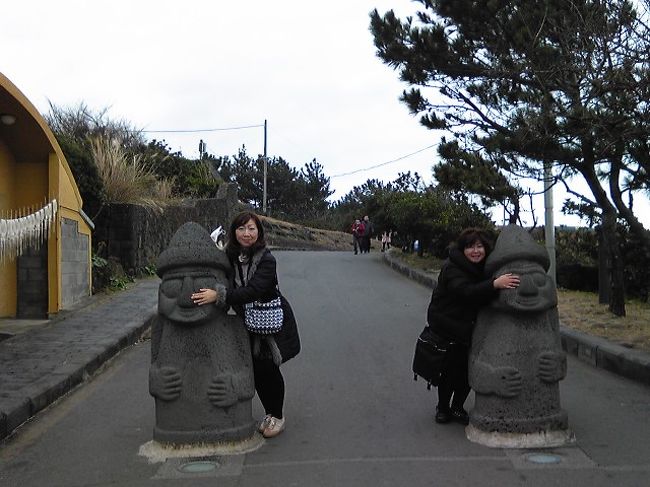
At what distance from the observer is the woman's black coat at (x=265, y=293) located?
4750mm

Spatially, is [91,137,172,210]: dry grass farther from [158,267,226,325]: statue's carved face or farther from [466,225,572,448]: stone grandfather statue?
[466,225,572,448]: stone grandfather statue

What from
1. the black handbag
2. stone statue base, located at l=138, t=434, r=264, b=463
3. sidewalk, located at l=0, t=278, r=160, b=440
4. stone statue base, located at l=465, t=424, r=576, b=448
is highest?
the black handbag

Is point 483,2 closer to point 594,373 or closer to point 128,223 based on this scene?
point 594,373

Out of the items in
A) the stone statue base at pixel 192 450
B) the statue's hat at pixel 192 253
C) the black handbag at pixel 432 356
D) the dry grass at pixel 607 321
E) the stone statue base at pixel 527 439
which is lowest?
the stone statue base at pixel 192 450

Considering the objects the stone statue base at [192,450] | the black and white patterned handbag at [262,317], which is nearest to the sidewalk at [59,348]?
the stone statue base at [192,450]

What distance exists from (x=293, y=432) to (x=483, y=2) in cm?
710

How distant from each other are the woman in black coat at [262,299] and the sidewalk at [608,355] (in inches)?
149

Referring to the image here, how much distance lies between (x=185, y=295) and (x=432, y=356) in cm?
186

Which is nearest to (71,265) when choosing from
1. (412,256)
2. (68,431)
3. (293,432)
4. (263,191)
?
(68,431)

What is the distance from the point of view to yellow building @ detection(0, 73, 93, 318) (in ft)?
32.9

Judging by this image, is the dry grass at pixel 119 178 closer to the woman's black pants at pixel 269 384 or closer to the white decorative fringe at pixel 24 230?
the white decorative fringe at pixel 24 230

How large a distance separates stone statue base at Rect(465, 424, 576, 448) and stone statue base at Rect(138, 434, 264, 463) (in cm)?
160

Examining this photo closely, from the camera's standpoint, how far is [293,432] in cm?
531

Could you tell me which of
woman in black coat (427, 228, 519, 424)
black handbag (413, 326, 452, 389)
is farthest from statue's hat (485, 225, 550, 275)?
black handbag (413, 326, 452, 389)
